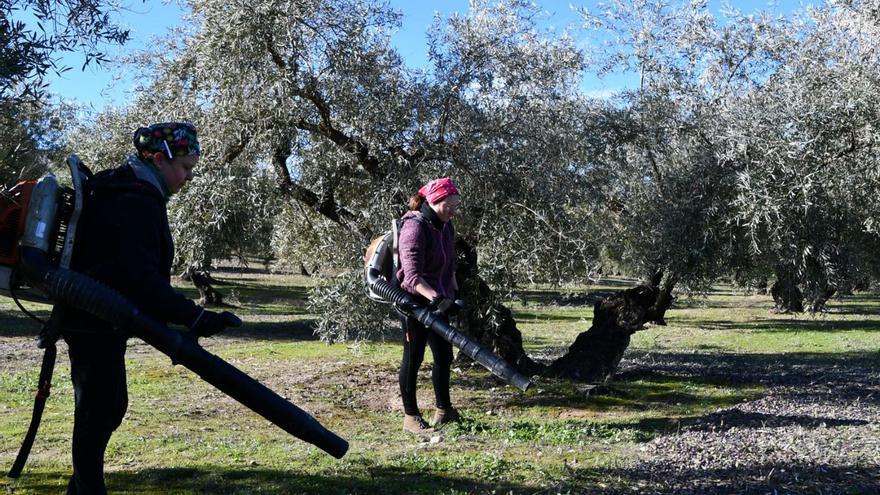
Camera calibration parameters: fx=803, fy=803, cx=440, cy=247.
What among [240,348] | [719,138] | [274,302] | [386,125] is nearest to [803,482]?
[719,138]

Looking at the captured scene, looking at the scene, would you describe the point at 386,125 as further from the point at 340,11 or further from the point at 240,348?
the point at 240,348

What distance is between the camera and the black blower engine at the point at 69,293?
3352 millimetres

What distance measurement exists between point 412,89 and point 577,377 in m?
4.17

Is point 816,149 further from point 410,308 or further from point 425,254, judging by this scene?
point 410,308

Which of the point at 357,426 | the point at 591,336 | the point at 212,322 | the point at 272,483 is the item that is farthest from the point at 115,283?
the point at 591,336

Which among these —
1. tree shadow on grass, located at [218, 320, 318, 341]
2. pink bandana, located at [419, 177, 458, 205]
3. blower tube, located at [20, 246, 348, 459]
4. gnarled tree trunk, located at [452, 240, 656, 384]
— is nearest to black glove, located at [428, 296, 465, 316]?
pink bandana, located at [419, 177, 458, 205]

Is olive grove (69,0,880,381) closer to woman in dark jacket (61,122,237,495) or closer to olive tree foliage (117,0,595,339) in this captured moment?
olive tree foliage (117,0,595,339)

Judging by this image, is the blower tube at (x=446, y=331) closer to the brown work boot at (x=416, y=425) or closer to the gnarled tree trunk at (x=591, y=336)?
the brown work boot at (x=416, y=425)

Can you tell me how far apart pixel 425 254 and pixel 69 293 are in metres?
3.69

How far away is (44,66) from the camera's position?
4.69 meters

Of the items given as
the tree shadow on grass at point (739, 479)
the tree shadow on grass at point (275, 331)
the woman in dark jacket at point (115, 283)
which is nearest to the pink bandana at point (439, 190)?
the tree shadow on grass at point (739, 479)

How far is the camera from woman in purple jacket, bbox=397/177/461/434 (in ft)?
21.7

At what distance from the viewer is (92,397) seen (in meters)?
3.83

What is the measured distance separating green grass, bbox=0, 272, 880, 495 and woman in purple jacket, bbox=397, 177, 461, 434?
0.36 metres
